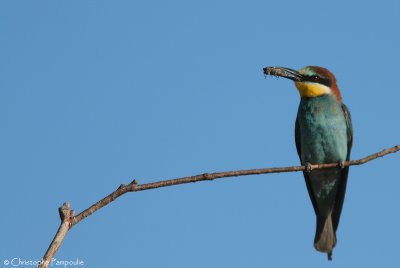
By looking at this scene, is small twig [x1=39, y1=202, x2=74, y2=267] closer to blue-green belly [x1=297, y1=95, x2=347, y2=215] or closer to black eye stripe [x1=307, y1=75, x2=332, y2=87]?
blue-green belly [x1=297, y1=95, x2=347, y2=215]

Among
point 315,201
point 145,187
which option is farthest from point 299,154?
point 145,187

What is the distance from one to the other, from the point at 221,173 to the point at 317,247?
3.17m

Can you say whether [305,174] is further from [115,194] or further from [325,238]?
[115,194]

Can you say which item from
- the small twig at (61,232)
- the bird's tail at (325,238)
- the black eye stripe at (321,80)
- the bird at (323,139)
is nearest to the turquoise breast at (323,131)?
the bird at (323,139)

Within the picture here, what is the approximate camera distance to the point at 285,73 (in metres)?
6.06

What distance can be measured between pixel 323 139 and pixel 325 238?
852mm

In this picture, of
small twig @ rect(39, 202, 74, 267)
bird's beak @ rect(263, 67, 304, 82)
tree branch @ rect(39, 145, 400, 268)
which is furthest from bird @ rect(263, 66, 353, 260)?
small twig @ rect(39, 202, 74, 267)

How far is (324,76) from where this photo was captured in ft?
19.8

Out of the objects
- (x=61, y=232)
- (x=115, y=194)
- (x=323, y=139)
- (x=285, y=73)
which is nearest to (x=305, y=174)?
(x=323, y=139)

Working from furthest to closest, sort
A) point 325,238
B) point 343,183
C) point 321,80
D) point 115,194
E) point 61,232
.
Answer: point 321,80
point 343,183
point 325,238
point 115,194
point 61,232

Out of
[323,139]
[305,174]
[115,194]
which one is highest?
[323,139]

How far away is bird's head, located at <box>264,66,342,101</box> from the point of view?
5.96 metres

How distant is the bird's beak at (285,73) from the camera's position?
231 inches

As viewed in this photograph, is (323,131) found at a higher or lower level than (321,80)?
lower
